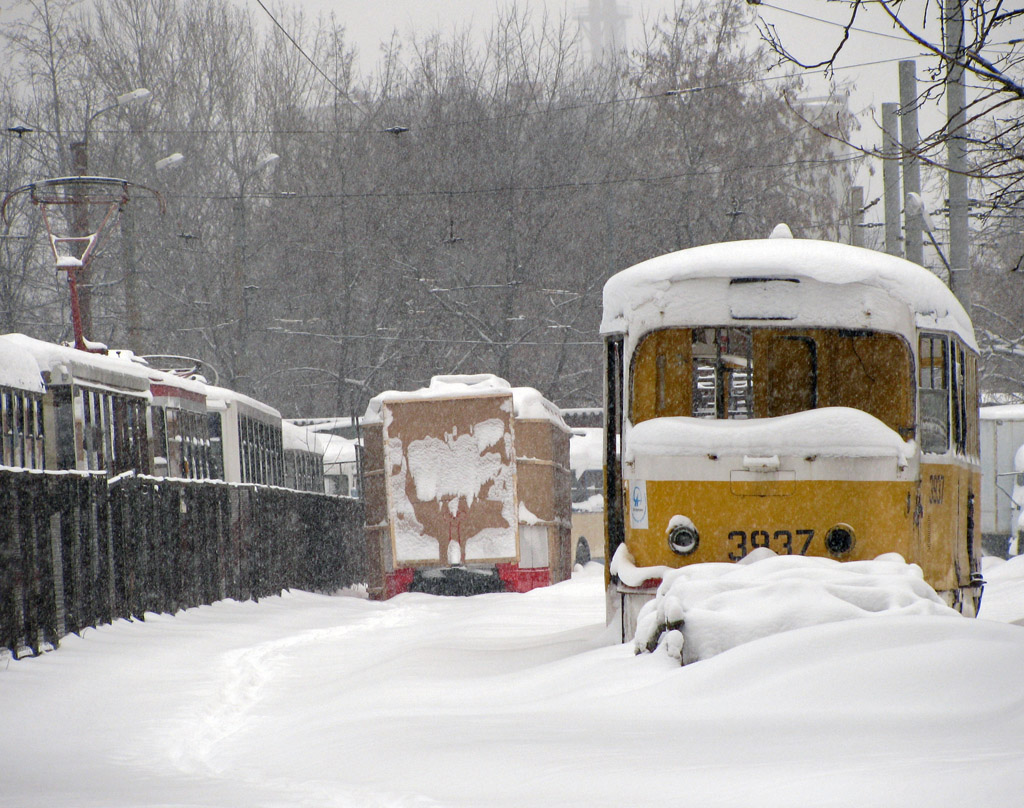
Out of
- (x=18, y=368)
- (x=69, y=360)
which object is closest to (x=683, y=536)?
(x=18, y=368)

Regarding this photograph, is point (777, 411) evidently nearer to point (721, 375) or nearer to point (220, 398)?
point (721, 375)

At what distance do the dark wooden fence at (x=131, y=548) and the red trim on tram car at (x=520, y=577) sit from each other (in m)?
2.86

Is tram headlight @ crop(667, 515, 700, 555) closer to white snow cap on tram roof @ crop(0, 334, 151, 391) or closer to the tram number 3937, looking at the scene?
the tram number 3937

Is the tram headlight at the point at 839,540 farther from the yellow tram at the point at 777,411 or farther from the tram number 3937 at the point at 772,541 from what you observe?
the tram number 3937 at the point at 772,541

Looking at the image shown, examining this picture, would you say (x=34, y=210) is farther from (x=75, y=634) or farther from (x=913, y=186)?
(x=75, y=634)

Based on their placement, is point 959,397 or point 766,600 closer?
point 766,600

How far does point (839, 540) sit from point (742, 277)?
6.01 ft

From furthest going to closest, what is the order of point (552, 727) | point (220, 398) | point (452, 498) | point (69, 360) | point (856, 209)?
1. point (856, 209)
2. point (220, 398)
3. point (452, 498)
4. point (69, 360)
5. point (552, 727)

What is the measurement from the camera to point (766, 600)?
7.64m

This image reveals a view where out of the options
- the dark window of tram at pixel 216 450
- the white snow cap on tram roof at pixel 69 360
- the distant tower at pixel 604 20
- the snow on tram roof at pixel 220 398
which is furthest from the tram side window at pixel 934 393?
the distant tower at pixel 604 20

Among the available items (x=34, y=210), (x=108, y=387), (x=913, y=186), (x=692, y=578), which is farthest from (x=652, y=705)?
(x=34, y=210)

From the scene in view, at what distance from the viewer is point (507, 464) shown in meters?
19.8

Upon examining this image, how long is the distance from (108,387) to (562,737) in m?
9.79

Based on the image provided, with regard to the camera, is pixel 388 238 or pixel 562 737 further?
pixel 388 238
